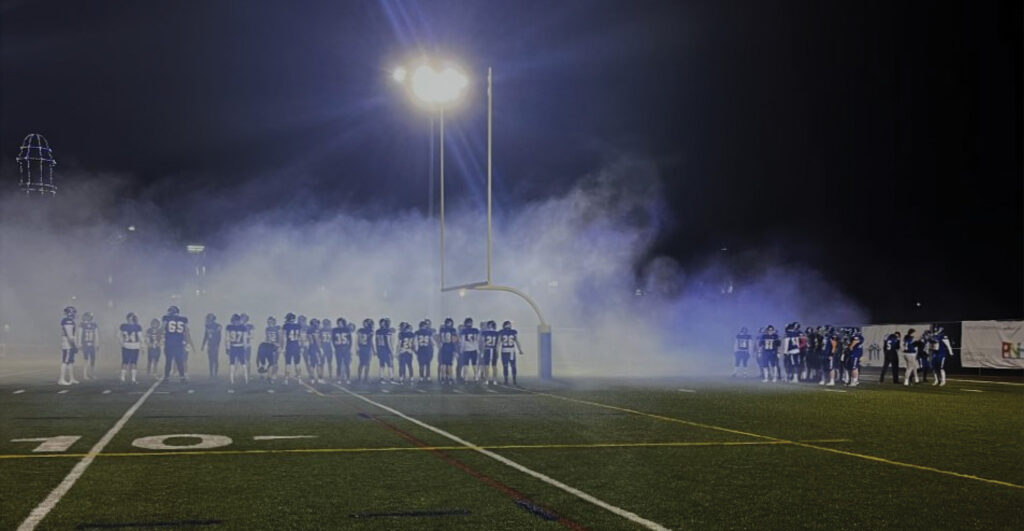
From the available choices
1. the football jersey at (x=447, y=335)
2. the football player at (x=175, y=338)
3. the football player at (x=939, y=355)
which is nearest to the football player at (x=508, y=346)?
the football jersey at (x=447, y=335)

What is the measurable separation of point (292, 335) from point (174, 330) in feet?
8.20

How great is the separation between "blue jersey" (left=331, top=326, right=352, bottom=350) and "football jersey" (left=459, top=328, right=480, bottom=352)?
8.55ft

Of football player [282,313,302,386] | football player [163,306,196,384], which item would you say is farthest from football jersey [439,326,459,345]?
football player [163,306,196,384]

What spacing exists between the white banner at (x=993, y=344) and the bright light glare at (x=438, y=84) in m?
15.8

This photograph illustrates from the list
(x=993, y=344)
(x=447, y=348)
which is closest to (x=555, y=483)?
(x=447, y=348)

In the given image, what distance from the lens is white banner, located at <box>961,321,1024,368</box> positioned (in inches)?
953

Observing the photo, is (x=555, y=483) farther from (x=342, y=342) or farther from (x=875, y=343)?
(x=875, y=343)

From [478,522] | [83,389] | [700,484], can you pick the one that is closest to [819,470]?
[700,484]

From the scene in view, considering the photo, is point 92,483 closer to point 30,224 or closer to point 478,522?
point 478,522

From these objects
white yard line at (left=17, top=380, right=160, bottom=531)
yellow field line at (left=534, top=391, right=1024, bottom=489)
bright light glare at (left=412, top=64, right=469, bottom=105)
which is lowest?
yellow field line at (left=534, top=391, right=1024, bottom=489)

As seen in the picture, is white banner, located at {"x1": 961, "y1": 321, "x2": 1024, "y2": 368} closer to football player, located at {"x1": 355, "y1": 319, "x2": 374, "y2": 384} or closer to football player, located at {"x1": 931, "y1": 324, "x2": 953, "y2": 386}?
football player, located at {"x1": 931, "y1": 324, "x2": 953, "y2": 386}

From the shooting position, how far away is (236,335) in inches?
789

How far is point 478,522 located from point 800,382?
18.3 meters

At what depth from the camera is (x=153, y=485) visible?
629 centimetres
